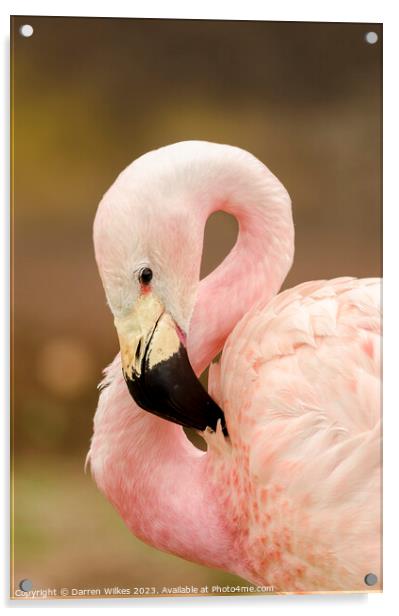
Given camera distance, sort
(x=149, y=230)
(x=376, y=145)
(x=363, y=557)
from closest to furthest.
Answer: (x=149, y=230), (x=363, y=557), (x=376, y=145)

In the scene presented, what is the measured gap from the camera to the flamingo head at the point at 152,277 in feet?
4.32

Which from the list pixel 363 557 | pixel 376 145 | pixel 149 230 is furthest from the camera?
pixel 376 145

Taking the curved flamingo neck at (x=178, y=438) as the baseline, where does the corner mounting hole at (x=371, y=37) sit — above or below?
above

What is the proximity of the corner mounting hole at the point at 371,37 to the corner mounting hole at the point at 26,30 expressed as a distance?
0.64 m

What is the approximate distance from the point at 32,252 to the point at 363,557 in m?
0.82

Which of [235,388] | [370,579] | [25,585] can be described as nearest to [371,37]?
[235,388]

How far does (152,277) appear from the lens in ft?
4.40

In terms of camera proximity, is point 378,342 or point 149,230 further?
point 378,342

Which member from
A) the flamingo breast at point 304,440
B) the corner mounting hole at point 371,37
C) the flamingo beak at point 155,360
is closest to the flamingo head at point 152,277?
the flamingo beak at point 155,360

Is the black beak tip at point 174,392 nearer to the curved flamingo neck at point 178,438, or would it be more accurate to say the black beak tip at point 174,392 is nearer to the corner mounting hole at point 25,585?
the curved flamingo neck at point 178,438

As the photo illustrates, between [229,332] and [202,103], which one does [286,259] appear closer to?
[229,332]

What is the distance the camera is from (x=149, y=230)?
1329 millimetres

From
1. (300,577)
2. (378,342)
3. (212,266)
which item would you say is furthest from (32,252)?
(300,577)

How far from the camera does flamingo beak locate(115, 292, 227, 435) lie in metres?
1.32
